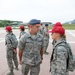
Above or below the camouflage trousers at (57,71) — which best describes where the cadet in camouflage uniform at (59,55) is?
above

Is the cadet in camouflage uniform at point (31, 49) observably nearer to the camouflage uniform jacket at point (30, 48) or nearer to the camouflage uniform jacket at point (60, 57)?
the camouflage uniform jacket at point (30, 48)

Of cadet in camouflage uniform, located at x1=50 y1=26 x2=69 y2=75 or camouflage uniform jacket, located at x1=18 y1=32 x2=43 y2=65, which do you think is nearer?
cadet in camouflage uniform, located at x1=50 y1=26 x2=69 y2=75

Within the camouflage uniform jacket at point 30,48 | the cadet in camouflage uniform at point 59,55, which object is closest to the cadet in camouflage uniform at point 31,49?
the camouflage uniform jacket at point 30,48

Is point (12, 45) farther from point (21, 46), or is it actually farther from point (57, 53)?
point (57, 53)

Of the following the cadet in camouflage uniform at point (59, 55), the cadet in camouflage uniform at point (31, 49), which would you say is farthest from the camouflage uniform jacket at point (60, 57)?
the cadet in camouflage uniform at point (31, 49)

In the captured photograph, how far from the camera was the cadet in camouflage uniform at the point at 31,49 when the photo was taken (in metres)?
4.19

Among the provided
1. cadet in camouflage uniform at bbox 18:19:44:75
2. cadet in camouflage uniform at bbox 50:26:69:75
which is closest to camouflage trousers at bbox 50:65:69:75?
cadet in camouflage uniform at bbox 50:26:69:75

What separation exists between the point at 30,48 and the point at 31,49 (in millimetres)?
30

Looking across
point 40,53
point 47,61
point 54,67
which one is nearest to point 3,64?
point 47,61

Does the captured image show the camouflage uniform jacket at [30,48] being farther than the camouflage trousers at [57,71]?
Yes

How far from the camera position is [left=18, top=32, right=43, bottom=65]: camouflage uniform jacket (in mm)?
4207

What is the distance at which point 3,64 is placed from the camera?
8094 millimetres

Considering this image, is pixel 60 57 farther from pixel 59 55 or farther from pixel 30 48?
pixel 30 48

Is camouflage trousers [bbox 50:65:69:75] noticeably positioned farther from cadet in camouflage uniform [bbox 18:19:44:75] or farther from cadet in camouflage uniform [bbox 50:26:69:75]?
cadet in camouflage uniform [bbox 18:19:44:75]
